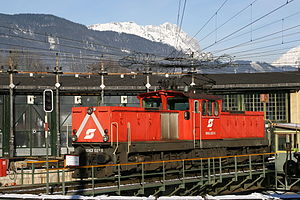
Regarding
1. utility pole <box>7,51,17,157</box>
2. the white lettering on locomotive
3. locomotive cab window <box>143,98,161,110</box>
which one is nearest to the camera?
locomotive cab window <box>143,98,161,110</box>

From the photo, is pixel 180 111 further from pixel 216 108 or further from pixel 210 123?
pixel 216 108

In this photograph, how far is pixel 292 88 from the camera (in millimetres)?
34562

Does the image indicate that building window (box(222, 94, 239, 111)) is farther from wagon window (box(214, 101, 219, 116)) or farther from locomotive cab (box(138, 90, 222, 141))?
locomotive cab (box(138, 90, 222, 141))

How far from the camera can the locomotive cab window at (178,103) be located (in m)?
18.8

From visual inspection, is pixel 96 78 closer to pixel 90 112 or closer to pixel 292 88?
pixel 292 88

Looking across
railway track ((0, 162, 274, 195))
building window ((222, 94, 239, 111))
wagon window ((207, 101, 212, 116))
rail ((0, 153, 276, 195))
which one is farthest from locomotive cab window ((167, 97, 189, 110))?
building window ((222, 94, 239, 111))

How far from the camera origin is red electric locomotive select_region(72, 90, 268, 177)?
16.2m

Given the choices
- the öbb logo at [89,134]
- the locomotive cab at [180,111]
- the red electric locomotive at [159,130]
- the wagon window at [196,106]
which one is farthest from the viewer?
the wagon window at [196,106]

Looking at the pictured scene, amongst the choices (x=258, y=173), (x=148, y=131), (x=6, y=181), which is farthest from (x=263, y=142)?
(x=6, y=181)

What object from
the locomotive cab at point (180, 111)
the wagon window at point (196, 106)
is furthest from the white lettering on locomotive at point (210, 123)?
the wagon window at point (196, 106)

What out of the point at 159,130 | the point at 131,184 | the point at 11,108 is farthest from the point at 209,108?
the point at 11,108

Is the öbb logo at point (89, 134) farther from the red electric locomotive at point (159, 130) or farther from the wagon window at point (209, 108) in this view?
the wagon window at point (209, 108)

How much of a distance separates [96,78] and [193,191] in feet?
69.9

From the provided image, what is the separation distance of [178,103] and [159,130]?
1802mm
